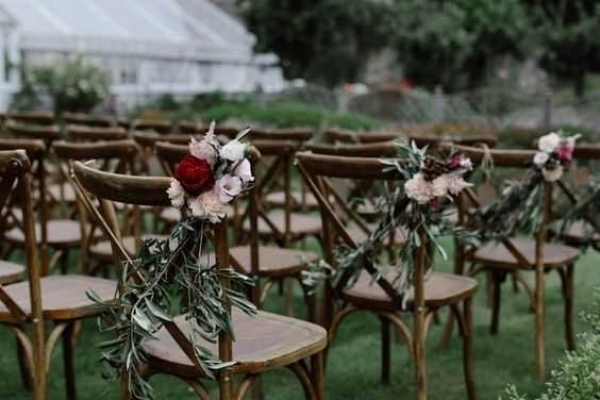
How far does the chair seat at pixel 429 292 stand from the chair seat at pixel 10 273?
1.08m

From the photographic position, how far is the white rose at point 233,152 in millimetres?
1866

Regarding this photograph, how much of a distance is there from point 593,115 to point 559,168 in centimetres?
684

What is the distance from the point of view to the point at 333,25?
13.7 metres

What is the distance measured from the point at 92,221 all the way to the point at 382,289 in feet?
4.79

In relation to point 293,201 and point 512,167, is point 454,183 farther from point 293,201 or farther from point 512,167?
point 293,201

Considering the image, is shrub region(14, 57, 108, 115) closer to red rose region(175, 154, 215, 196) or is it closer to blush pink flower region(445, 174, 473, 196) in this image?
blush pink flower region(445, 174, 473, 196)

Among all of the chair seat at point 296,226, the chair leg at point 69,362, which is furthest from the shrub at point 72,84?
the chair leg at point 69,362

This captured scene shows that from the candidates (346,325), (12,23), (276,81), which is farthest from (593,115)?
(276,81)

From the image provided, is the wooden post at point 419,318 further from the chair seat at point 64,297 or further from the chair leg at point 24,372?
the chair leg at point 24,372

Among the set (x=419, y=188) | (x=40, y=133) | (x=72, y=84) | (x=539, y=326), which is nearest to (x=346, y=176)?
(x=419, y=188)

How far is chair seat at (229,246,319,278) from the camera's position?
127 inches

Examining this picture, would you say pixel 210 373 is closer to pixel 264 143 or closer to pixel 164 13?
pixel 264 143

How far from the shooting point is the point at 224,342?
196cm

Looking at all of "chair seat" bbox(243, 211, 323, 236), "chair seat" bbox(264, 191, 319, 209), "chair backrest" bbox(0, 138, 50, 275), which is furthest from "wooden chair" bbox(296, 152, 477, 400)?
"chair seat" bbox(264, 191, 319, 209)
